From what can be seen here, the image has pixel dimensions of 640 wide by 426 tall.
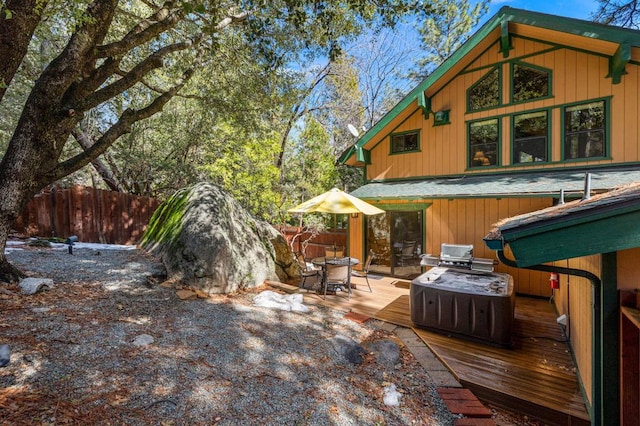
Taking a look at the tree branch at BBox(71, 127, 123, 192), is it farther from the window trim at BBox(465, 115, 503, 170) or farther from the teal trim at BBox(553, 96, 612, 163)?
the teal trim at BBox(553, 96, 612, 163)

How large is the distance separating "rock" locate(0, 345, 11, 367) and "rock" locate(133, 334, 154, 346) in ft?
3.24

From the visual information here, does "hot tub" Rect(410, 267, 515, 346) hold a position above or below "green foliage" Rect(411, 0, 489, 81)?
below

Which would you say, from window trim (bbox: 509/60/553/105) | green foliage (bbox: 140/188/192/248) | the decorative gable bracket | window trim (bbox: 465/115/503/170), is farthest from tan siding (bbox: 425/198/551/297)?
green foliage (bbox: 140/188/192/248)

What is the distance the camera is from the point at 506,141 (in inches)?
310

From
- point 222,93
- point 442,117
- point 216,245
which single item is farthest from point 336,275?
point 222,93

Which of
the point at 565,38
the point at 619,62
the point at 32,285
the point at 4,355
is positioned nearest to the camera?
the point at 4,355

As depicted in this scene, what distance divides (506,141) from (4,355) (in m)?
9.94

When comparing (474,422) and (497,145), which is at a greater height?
(497,145)

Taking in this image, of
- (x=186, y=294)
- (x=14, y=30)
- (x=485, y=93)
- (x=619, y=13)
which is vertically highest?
(x=619, y=13)

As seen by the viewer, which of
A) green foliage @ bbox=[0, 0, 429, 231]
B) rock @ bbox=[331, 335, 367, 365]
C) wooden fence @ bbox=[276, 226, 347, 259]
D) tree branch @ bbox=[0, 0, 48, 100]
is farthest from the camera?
wooden fence @ bbox=[276, 226, 347, 259]

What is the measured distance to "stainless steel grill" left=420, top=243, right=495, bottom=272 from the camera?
6.65m

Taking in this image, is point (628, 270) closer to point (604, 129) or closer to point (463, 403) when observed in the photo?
point (463, 403)

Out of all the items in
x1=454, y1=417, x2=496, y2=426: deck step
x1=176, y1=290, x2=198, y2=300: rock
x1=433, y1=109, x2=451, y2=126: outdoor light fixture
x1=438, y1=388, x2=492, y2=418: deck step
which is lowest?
x1=454, y1=417, x2=496, y2=426: deck step

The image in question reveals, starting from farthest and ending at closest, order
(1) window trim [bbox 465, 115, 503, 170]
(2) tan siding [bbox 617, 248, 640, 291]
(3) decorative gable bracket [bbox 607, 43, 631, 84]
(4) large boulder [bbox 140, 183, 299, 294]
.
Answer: (1) window trim [bbox 465, 115, 503, 170] → (3) decorative gable bracket [bbox 607, 43, 631, 84] → (4) large boulder [bbox 140, 183, 299, 294] → (2) tan siding [bbox 617, 248, 640, 291]
